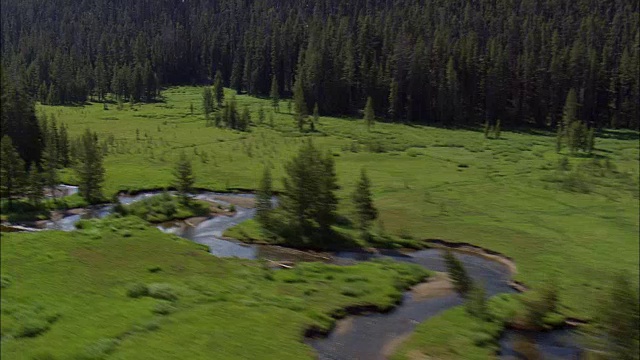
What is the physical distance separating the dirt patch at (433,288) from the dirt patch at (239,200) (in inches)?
1325

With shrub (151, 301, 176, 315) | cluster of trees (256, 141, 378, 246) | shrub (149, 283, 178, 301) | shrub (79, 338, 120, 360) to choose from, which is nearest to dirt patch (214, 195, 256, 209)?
cluster of trees (256, 141, 378, 246)

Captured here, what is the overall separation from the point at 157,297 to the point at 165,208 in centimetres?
3426

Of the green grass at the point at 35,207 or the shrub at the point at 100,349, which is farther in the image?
the green grass at the point at 35,207

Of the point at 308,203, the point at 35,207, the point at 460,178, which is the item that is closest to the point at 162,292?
the point at 308,203

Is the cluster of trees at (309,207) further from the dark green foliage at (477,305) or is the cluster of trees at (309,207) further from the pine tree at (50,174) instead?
the pine tree at (50,174)

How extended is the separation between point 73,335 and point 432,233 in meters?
42.4

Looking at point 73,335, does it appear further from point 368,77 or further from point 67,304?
point 368,77

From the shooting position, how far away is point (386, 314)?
1674 inches

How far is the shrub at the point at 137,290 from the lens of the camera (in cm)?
3853

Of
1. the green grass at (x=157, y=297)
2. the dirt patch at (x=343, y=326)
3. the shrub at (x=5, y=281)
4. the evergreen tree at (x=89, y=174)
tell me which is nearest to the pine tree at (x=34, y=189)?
the evergreen tree at (x=89, y=174)

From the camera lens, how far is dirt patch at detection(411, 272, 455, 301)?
46812mm

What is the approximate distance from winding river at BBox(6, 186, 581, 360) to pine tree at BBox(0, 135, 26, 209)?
25.4 ft

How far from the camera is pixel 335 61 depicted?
593 ft

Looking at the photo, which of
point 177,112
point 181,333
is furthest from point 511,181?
point 177,112
